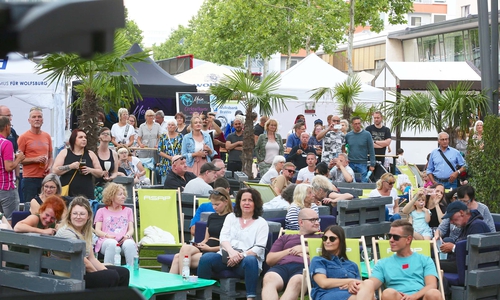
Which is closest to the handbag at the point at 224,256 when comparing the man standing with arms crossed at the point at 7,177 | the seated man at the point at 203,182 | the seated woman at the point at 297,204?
the seated woman at the point at 297,204

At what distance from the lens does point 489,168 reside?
10812 mm

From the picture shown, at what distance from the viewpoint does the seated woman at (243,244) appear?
7656 millimetres

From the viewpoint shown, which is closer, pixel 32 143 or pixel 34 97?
pixel 32 143

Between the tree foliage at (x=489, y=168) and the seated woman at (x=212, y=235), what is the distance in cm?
406

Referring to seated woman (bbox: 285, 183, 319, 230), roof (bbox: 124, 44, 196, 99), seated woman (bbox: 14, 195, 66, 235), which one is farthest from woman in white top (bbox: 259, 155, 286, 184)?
roof (bbox: 124, 44, 196, 99)

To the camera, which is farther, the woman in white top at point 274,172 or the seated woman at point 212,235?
the woman in white top at point 274,172

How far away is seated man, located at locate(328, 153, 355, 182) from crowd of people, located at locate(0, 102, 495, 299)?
2 cm

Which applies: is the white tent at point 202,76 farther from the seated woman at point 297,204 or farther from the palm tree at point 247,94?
the seated woman at point 297,204

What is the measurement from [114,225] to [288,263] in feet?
7.75

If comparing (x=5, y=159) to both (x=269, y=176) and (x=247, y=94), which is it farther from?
(x=247, y=94)

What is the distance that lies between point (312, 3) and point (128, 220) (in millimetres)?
35814

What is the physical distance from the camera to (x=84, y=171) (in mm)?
9594

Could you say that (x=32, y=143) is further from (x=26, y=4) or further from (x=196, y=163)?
(x=26, y=4)

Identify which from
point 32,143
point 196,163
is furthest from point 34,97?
point 32,143
